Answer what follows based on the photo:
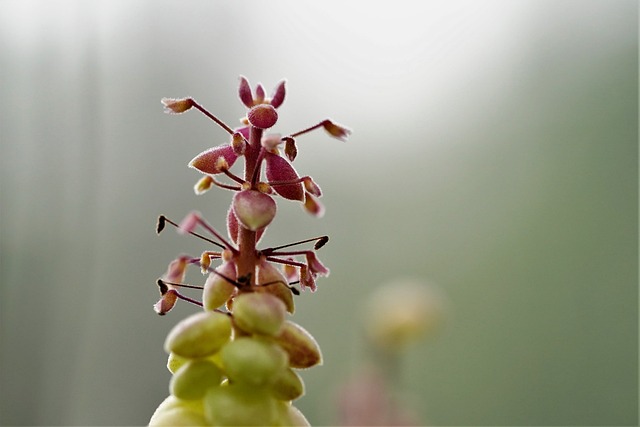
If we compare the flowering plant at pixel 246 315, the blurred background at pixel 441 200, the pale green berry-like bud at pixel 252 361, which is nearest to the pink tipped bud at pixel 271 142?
the flowering plant at pixel 246 315

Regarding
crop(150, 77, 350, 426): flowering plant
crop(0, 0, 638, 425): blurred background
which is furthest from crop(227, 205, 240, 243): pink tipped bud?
crop(0, 0, 638, 425): blurred background

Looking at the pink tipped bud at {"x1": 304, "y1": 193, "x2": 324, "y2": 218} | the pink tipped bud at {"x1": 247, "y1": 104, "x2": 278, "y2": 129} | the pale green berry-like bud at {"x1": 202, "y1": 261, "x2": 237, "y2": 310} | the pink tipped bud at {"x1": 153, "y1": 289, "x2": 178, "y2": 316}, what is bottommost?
the pale green berry-like bud at {"x1": 202, "y1": 261, "x2": 237, "y2": 310}

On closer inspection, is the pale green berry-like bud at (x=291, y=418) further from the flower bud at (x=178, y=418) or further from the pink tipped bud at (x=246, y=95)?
the pink tipped bud at (x=246, y=95)

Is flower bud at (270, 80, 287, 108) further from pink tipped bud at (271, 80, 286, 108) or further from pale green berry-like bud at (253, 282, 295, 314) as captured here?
pale green berry-like bud at (253, 282, 295, 314)

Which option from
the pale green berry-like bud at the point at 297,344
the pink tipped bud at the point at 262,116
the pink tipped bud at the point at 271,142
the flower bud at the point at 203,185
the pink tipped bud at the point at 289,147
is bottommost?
the pale green berry-like bud at the point at 297,344

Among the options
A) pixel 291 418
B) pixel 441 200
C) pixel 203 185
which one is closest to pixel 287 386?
pixel 291 418

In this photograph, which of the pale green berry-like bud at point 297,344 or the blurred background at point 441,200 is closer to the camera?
the pale green berry-like bud at point 297,344

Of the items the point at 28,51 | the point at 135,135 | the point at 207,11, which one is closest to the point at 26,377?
the point at 28,51
